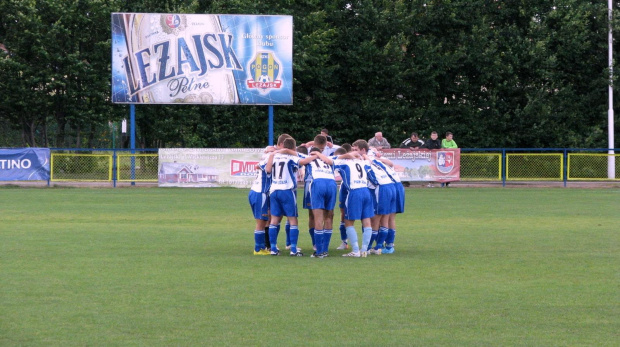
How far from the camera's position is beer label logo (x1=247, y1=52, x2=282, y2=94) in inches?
1347

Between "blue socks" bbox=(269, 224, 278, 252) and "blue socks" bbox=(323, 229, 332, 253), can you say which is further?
"blue socks" bbox=(269, 224, 278, 252)

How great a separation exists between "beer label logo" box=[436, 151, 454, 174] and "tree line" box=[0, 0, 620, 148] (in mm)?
8161

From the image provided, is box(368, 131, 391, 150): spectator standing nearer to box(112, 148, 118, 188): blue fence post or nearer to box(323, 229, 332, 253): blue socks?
box(112, 148, 118, 188): blue fence post

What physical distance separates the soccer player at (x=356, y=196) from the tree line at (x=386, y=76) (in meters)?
26.9

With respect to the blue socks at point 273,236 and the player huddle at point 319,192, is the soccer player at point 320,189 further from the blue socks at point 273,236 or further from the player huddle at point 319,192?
the blue socks at point 273,236

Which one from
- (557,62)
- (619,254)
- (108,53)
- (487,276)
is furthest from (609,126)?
(487,276)

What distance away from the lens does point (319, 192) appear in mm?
12930

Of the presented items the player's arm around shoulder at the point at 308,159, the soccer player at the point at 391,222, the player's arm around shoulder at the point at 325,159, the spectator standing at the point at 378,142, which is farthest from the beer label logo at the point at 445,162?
the player's arm around shoulder at the point at 308,159

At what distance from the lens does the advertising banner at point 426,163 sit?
32.3 m

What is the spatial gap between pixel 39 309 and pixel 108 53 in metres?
33.4

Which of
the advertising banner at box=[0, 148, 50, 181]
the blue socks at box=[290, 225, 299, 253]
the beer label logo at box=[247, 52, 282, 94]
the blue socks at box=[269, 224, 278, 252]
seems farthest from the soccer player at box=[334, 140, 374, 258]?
the beer label logo at box=[247, 52, 282, 94]

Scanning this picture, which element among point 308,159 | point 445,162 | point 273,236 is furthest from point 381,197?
point 445,162

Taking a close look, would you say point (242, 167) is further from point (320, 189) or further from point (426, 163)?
point (320, 189)

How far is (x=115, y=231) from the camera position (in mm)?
16984
